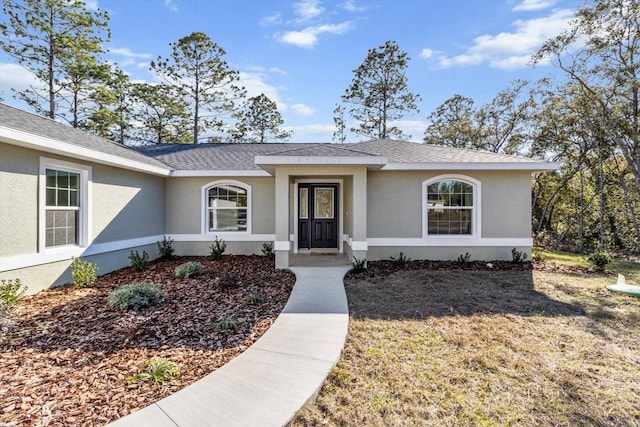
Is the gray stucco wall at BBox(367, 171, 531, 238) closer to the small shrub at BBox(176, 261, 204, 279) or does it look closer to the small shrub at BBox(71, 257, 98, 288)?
the small shrub at BBox(176, 261, 204, 279)

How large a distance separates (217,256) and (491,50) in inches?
565

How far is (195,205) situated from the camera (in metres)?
9.90

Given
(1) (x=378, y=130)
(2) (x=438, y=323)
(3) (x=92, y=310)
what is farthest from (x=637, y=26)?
(3) (x=92, y=310)

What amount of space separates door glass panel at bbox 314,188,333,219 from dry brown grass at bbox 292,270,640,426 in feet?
15.1

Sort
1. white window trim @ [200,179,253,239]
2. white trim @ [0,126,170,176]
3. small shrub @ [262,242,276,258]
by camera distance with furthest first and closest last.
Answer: white window trim @ [200,179,253,239]
small shrub @ [262,242,276,258]
white trim @ [0,126,170,176]

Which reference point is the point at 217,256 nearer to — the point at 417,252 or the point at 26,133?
the point at 26,133

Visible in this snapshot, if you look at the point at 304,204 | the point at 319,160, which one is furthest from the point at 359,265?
the point at 304,204

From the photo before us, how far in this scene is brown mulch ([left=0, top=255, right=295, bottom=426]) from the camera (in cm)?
264

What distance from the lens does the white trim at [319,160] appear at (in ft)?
23.3

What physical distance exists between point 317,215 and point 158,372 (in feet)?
25.2

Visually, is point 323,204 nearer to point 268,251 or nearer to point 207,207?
point 268,251

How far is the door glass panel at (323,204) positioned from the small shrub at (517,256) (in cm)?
582

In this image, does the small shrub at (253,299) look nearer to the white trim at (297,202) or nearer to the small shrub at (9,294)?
the small shrub at (9,294)

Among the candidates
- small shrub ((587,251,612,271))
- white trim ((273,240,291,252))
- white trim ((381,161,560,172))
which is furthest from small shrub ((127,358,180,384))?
small shrub ((587,251,612,271))
